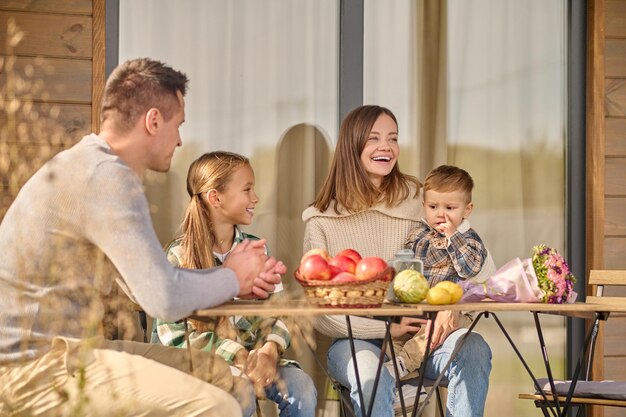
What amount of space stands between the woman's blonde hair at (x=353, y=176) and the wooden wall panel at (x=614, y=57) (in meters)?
1.21

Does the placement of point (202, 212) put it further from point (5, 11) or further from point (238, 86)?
point (5, 11)

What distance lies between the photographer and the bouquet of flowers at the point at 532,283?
2.99 metres

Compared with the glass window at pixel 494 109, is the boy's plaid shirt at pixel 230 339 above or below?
below

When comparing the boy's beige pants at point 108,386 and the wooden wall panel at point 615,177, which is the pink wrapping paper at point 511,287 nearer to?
the boy's beige pants at point 108,386

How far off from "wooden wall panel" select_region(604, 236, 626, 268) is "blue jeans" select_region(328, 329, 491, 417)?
3.95 ft

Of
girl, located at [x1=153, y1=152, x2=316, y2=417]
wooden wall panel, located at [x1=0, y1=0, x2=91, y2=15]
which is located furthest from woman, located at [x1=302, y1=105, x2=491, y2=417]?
wooden wall panel, located at [x1=0, y1=0, x2=91, y2=15]

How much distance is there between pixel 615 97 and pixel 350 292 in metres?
2.30

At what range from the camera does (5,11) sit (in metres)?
4.02

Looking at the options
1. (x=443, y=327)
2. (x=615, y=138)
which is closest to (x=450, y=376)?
(x=443, y=327)

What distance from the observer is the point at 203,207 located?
11.7 ft

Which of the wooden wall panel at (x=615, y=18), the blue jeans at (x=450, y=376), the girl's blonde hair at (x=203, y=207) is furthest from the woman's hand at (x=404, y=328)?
the wooden wall panel at (x=615, y=18)

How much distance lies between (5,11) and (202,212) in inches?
52.0

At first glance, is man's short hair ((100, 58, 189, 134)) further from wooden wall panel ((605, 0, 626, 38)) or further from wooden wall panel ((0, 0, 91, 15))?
wooden wall panel ((605, 0, 626, 38))

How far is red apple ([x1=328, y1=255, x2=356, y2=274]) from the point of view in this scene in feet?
9.23
